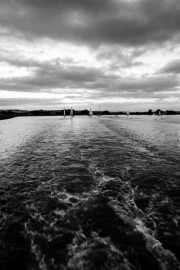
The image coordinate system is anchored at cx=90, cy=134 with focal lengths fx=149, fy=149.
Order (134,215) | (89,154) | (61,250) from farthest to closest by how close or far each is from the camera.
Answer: (89,154) → (134,215) → (61,250)

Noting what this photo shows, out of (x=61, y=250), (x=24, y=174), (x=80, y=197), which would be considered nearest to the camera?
(x=61, y=250)

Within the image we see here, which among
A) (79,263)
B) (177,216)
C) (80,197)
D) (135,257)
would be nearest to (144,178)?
(177,216)

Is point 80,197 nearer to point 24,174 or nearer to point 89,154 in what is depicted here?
point 24,174

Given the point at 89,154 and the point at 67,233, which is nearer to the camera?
the point at 67,233

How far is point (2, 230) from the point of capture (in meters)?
10.2

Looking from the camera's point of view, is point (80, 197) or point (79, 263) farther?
point (80, 197)

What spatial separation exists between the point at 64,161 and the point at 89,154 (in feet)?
19.3

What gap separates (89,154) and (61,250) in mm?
20356

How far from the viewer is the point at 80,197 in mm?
14406

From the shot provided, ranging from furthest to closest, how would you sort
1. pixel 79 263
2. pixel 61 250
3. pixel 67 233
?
pixel 67 233 < pixel 61 250 < pixel 79 263

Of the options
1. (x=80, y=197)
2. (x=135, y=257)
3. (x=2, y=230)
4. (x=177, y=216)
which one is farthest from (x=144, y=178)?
(x=2, y=230)

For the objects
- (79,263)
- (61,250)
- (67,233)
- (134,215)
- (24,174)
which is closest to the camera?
(79,263)

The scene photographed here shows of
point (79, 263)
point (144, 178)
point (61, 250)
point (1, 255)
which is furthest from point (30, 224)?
point (144, 178)

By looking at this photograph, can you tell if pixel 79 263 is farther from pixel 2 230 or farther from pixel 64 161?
pixel 64 161
